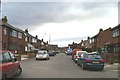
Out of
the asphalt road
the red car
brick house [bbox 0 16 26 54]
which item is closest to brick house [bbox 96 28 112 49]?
brick house [bbox 0 16 26 54]

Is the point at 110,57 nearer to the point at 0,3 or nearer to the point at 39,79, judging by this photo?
the point at 0,3

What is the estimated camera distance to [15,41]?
5250cm

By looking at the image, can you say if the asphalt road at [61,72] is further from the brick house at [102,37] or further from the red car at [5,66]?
the brick house at [102,37]

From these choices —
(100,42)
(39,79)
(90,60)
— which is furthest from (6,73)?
(100,42)

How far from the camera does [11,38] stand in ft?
159

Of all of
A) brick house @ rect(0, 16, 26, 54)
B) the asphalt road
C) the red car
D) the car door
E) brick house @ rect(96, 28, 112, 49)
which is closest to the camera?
the red car

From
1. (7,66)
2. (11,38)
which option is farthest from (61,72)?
(11,38)

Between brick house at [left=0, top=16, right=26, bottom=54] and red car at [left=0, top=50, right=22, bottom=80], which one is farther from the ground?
brick house at [left=0, top=16, right=26, bottom=54]

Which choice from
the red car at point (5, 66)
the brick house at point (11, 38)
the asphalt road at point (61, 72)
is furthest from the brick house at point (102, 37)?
the red car at point (5, 66)

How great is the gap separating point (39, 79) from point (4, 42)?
3239cm

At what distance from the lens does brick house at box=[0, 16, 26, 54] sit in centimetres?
4338

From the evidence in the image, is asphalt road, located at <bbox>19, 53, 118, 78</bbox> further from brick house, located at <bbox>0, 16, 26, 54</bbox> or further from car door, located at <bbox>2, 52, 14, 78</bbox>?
brick house, located at <bbox>0, 16, 26, 54</bbox>

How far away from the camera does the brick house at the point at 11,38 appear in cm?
4338

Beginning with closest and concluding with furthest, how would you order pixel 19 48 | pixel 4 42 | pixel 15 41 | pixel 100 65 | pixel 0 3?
pixel 100 65 → pixel 0 3 → pixel 4 42 → pixel 15 41 → pixel 19 48
